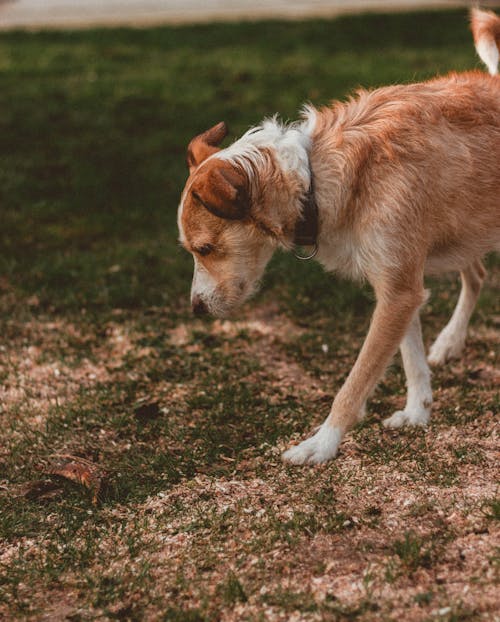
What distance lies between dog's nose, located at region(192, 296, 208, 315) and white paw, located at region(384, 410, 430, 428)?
1.20 m

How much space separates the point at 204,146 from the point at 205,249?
604mm

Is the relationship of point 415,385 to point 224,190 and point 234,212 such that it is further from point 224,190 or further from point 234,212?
point 224,190

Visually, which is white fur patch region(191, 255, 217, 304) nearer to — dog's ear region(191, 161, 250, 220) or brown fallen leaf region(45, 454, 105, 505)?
dog's ear region(191, 161, 250, 220)

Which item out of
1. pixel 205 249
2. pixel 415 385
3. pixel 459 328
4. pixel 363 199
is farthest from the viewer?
pixel 459 328

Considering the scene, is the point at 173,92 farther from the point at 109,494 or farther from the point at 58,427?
the point at 109,494

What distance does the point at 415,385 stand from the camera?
189 inches

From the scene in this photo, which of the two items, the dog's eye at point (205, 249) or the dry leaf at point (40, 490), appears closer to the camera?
the dry leaf at point (40, 490)

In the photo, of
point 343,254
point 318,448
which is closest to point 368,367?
point 318,448

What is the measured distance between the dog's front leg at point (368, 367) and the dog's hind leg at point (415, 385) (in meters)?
0.44

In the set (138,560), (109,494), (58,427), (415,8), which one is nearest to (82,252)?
(58,427)

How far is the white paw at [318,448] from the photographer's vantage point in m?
4.26

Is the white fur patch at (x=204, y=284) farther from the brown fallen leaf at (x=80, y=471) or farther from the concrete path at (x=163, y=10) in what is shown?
the concrete path at (x=163, y=10)

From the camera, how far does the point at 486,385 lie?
202 inches

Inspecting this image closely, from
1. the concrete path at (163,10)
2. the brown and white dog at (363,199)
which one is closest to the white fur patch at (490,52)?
the brown and white dog at (363,199)
